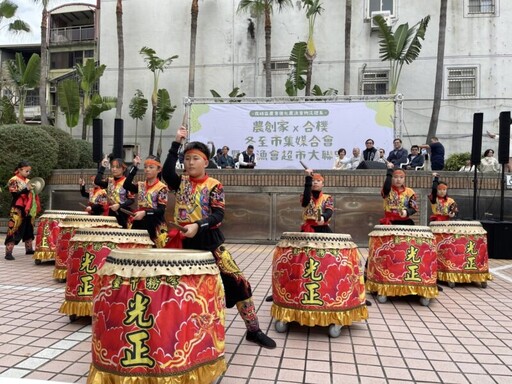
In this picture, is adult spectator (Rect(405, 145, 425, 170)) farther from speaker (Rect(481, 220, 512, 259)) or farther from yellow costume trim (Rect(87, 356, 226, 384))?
yellow costume trim (Rect(87, 356, 226, 384))

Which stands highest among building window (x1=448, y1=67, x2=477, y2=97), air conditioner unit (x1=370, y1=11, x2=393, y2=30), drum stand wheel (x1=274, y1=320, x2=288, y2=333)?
air conditioner unit (x1=370, y1=11, x2=393, y2=30)

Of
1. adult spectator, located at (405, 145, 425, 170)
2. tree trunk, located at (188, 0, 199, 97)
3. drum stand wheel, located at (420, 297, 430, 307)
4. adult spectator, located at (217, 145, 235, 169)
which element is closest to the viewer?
drum stand wheel, located at (420, 297, 430, 307)

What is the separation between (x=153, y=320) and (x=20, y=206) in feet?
23.4

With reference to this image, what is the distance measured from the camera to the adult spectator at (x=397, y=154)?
38.3 ft

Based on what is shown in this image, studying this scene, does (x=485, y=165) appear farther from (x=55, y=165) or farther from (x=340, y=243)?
(x=55, y=165)

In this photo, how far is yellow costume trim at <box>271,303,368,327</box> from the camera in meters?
4.36

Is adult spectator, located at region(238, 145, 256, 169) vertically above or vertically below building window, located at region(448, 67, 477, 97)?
below

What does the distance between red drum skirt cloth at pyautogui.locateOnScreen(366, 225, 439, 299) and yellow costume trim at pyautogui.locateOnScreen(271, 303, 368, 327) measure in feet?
4.50

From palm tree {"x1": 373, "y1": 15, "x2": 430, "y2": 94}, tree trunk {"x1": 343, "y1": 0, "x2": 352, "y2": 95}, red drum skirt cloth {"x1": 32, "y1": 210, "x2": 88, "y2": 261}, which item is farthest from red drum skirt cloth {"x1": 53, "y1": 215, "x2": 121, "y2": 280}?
palm tree {"x1": 373, "y1": 15, "x2": 430, "y2": 94}

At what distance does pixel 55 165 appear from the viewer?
13102 mm

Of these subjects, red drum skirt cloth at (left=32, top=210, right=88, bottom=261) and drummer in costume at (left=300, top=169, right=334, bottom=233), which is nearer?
drummer in costume at (left=300, top=169, right=334, bottom=233)

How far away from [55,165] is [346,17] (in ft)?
38.5

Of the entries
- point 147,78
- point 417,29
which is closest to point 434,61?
point 417,29

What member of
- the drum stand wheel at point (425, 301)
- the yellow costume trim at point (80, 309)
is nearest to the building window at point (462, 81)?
the drum stand wheel at point (425, 301)
